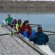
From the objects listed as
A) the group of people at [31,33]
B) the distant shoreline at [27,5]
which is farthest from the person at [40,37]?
the distant shoreline at [27,5]

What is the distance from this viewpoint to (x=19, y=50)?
45.7 ft

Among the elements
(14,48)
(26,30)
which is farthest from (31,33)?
(14,48)

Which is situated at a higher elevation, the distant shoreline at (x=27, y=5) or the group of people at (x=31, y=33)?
the group of people at (x=31, y=33)

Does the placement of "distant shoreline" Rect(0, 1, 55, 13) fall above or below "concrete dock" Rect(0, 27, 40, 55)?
below

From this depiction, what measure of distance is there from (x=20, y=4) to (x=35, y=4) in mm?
3885

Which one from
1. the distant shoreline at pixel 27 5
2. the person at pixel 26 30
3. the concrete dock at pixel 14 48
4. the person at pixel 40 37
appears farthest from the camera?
the distant shoreline at pixel 27 5

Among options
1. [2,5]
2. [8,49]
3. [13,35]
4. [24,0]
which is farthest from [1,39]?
[24,0]

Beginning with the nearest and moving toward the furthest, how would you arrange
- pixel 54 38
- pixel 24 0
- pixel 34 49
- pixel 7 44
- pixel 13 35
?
pixel 34 49
pixel 7 44
pixel 13 35
pixel 54 38
pixel 24 0

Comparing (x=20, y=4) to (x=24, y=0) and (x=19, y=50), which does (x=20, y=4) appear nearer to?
(x=24, y=0)

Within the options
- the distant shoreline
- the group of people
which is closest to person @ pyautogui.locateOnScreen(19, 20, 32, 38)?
the group of people

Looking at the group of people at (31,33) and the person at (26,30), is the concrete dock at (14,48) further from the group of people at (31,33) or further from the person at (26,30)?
the person at (26,30)

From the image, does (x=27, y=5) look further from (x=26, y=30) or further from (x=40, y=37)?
(x=40, y=37)

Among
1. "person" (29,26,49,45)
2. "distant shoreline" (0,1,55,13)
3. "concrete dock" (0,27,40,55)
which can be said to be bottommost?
"distant shoreline" (0,1,55,13)

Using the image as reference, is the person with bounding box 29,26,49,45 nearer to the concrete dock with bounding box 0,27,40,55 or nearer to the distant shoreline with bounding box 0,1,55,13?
the concrete dock with bounding box 0,27,40,55
